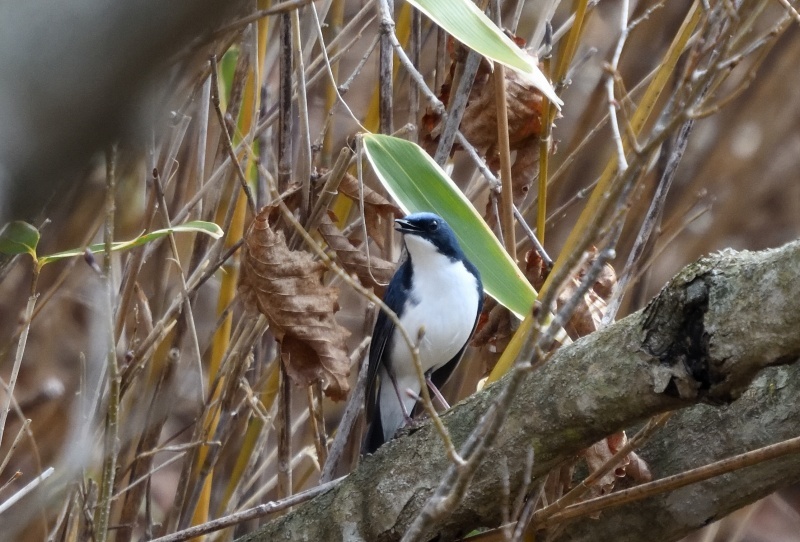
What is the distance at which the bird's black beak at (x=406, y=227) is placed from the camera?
7.60 ft

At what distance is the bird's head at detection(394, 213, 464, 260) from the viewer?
2.35m

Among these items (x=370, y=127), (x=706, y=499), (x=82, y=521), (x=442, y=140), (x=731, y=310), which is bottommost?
(x=706, y=499)

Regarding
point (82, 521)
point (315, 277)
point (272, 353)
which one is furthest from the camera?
point (272, 353)

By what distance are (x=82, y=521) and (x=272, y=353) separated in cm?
65

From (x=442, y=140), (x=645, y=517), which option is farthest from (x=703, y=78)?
(x=442, y=140)

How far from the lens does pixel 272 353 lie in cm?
254

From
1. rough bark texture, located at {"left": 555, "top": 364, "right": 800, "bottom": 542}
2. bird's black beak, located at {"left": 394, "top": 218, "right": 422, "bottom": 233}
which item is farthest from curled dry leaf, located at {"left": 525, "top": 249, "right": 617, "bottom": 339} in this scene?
bird's black beak, located at {"left": 394, "top": 218, "right": 422, "bottom": 233}

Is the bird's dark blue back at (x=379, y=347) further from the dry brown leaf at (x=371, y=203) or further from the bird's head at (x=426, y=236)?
the dry brown leaf at (x=371, y=203)

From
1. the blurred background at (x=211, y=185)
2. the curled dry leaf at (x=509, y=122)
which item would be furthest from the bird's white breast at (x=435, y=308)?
the curled dry leaf at (x=509, y=122)

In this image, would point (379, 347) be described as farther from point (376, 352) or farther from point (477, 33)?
point (477, 33)

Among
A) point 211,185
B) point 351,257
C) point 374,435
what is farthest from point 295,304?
point 374,435

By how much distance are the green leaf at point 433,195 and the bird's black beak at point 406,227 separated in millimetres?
570

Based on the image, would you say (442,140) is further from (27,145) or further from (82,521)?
(27,145)

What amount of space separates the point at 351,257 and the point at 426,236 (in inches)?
Answer: 18.5
